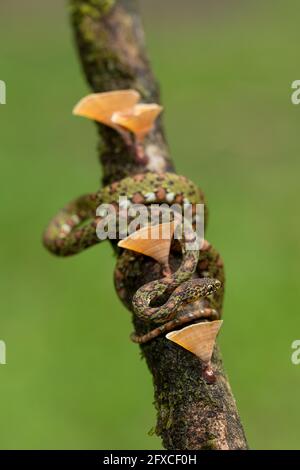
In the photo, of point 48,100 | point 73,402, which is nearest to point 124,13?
point 73,402

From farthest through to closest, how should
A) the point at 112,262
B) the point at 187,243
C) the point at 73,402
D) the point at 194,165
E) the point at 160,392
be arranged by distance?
the point at 194,165, the point at 112,262, the point at 73,402, the point at 187,243, the point at 160,392

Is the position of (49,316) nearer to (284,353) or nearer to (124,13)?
(284,353)

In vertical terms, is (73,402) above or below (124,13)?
below
